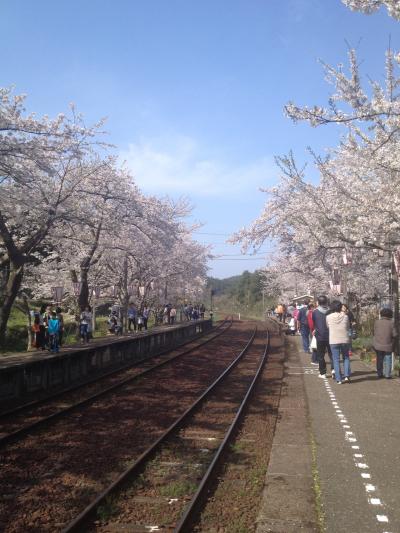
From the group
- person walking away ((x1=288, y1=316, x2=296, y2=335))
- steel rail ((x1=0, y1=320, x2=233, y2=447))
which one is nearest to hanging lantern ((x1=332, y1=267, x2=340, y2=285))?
steel rail ((x1=0, y1=320, x2=233, y2=447))

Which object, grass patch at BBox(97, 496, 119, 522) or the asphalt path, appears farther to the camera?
grass patch at BBox(97, 496, 119, 522)

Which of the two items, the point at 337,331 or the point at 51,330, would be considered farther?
the point at 51,330

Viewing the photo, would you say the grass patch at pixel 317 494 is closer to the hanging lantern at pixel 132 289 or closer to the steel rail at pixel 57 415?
the steel rail at pixel 57 415

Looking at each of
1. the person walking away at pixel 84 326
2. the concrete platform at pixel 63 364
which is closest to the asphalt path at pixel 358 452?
the concrete platform at pixel 63 364

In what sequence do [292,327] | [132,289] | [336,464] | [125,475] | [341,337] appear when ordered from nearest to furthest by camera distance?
[125,475]
[336,464]
[341,337]
[292,327]
[132,289]

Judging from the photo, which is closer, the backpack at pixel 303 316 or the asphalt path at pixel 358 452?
the asphalt path at pixel 358 452

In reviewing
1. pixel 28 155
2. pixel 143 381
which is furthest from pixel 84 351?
pixel 28 155

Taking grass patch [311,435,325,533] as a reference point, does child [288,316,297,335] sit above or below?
above

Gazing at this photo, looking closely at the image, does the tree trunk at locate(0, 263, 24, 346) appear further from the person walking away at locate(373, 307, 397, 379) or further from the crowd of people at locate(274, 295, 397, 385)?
the person walking away at locate(373, 307, 397, 379)

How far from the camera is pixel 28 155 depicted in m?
11.1

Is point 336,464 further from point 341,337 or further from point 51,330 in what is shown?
point 51,330

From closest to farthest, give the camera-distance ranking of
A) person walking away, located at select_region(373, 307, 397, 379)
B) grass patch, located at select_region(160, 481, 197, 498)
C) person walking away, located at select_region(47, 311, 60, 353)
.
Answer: grass patch, located at select_region(160, 481, 197, 498) → person walking away, located at select_region(373, 307, 397, 379) → person walking away, located at select_region(47, 311, 60, 353)

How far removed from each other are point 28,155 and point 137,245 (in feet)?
48.9

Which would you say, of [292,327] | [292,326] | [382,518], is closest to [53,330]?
[382,518]
